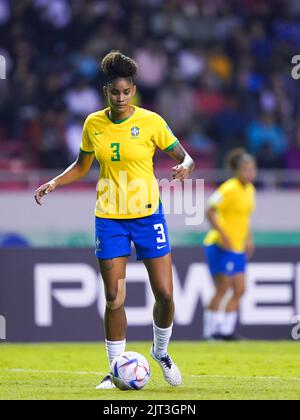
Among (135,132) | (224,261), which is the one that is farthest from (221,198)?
(135,132)

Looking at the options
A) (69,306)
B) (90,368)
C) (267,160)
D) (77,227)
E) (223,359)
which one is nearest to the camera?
(90,368)

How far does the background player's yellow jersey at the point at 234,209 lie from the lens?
1447 cm

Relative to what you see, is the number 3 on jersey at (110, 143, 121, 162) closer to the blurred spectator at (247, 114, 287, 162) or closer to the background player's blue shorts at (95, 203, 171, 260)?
the background player's blue shorts at (95, 203, 171, 260)

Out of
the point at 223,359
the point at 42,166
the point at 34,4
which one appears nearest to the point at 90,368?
the point at 223,359

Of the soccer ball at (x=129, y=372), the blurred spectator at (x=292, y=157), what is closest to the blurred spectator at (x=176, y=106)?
the blurred spectator at (x=292, y=157)

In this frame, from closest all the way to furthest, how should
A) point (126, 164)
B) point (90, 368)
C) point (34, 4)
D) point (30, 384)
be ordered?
point (126, 164) → point (30, 384) → point (90, 368) → point (34, 4)

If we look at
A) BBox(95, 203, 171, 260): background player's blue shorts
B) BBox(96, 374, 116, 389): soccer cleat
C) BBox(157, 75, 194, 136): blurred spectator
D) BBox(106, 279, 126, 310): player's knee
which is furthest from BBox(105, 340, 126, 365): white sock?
BBox(157, 75, 194, 136): blurred spectator

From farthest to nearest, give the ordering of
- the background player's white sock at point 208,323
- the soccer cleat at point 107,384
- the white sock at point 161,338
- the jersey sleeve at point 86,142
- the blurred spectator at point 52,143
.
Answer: the blurred spectator at point 52,143 → the background player's white sock at point 208,323 → the white sock at point 161,338 → the jersey sleeve at point 86,142 → the soccer cleat at point 107,384

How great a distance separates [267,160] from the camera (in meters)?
16.9

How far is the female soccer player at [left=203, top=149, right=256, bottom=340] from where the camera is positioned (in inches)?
560

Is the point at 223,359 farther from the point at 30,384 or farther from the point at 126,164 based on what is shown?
the point at 126,164

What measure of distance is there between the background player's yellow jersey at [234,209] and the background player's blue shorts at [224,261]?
0.36 ft

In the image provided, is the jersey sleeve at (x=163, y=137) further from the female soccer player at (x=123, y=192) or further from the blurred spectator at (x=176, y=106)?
the blurred spectator at (x=176, y=106)

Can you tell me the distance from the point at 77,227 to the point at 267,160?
131 inches
